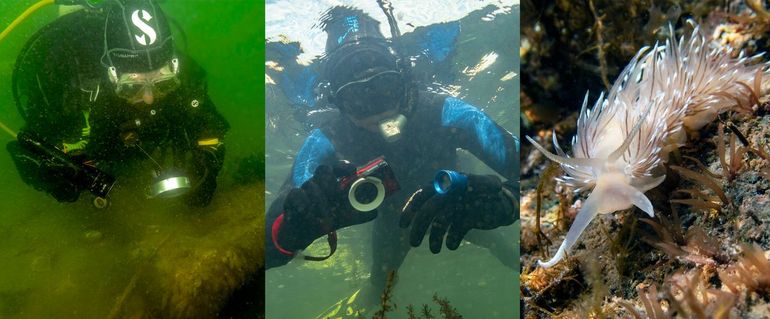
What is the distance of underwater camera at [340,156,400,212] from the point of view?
11.0ft

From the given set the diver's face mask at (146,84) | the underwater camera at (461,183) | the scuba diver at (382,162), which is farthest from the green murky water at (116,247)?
the underwater camera at (461,183)

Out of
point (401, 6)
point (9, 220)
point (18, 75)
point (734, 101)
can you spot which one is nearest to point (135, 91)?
point (18, 75)

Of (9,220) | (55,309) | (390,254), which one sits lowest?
(390,254)

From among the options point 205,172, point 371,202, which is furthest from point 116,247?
point 371,202

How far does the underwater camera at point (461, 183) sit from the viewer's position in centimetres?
314

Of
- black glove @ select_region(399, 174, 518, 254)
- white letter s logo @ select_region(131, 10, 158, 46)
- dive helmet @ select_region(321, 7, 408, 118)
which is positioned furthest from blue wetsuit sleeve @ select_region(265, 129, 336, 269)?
white letter s logo @ select_region(131, 10, 158, 46)

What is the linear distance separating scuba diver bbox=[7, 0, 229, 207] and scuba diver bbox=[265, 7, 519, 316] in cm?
105

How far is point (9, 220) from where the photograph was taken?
3.61m

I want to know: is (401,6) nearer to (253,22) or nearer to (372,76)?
(372,76)

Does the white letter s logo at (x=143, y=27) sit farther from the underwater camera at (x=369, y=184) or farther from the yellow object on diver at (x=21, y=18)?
the underwater camera at (x=369, y=184)

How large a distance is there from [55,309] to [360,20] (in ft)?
16.7

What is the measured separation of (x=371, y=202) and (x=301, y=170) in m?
1.69

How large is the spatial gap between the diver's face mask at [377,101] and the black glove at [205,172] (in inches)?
70.2

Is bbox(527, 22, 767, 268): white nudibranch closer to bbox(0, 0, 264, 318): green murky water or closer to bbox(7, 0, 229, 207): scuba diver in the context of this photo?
bbox(0, 0, 264, 318): green murky water
